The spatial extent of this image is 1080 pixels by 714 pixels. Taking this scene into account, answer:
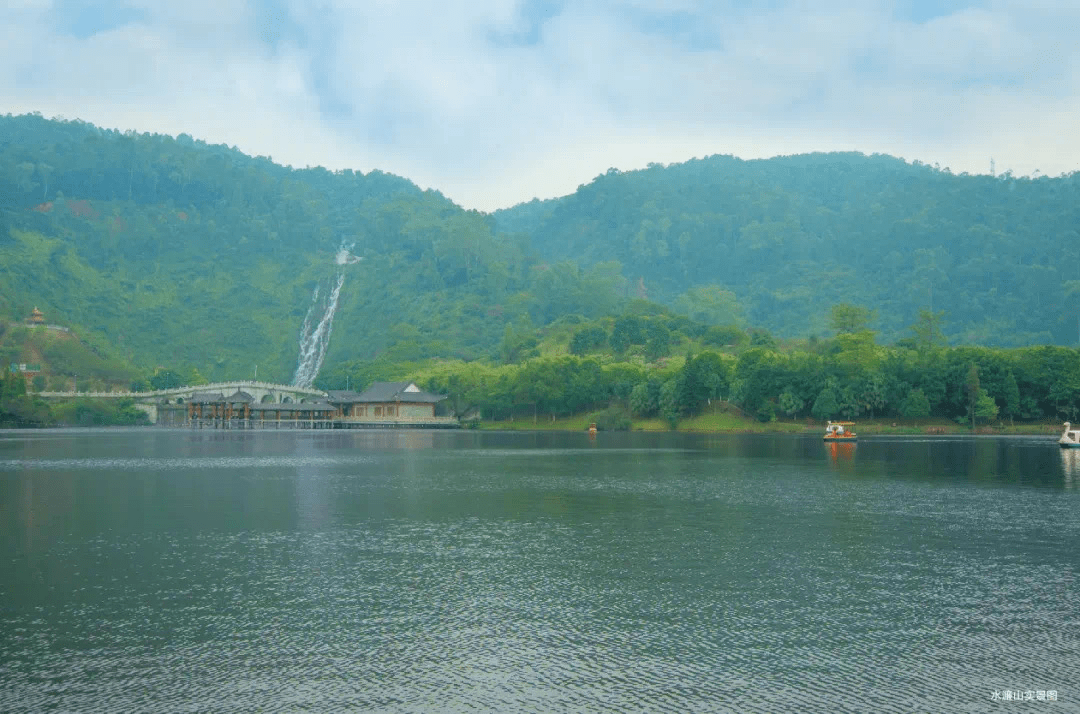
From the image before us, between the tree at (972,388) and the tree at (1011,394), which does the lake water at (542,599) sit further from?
the tree at (1011,394)

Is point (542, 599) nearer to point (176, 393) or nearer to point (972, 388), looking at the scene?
point (972, 388)

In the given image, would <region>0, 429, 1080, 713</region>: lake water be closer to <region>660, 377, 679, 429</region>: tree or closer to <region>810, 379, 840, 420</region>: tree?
<region>810, 379, 840, 420</region>: tree

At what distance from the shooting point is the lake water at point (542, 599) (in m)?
16.8

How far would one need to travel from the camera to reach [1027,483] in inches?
2014

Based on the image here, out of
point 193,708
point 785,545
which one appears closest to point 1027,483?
point 785,545

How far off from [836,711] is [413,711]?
24.4 feet

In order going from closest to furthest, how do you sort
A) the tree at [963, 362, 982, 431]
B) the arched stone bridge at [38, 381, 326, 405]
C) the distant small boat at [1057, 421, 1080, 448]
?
the distant small boat at [1057, 421, 1080, 448] → the tree at [963, 362, 982, 431] → the arched stone bridge at [38, 381, 326, 405]

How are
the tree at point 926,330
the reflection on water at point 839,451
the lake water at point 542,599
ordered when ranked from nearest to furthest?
1. the lake water at point 542,599
2. the reflection on water at point 839,451
3. the tree at point 926,330

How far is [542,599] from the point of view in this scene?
23531 millimetres

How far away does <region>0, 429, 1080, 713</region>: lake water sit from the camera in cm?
1678

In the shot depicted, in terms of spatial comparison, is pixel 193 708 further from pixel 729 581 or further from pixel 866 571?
pixel 866 571

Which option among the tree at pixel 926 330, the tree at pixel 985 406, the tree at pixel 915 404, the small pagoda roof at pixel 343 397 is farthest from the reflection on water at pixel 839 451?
the small pagoda roof at pixel 343 397

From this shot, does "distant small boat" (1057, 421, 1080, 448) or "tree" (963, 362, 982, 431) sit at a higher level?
"tree" (963, 362, 982, 431)

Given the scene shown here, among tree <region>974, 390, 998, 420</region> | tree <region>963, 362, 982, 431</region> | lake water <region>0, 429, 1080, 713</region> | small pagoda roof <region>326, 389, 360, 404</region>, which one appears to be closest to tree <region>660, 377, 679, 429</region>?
tree <region>963, 362, 982, 431</region>
